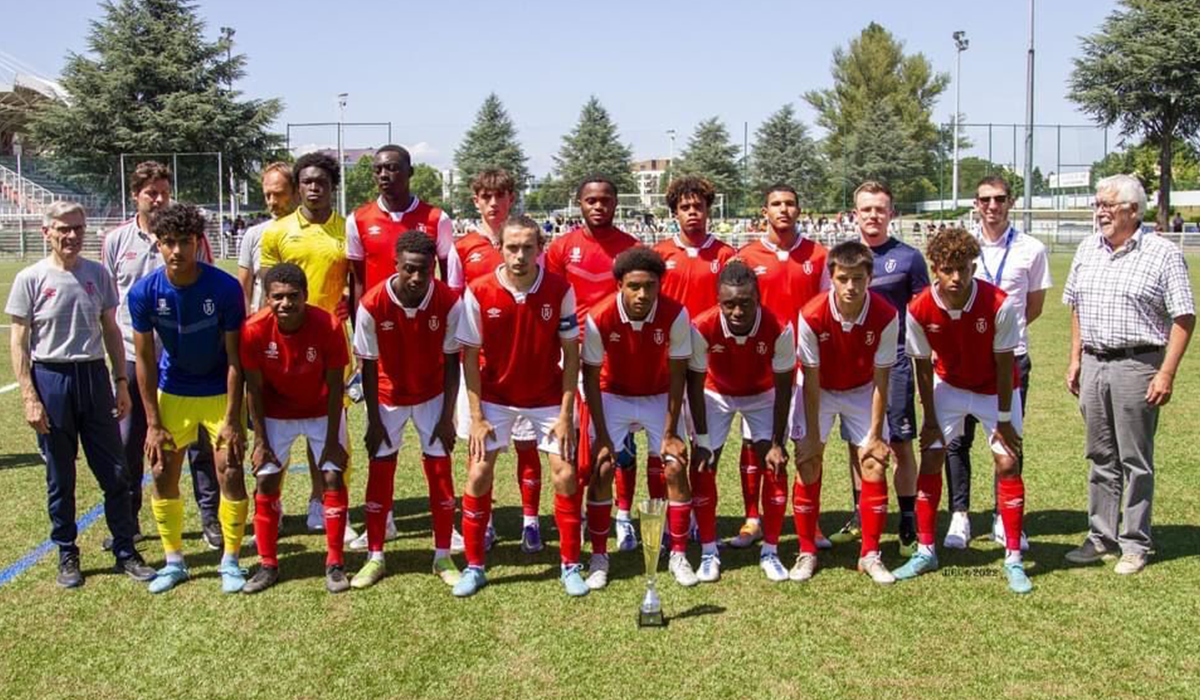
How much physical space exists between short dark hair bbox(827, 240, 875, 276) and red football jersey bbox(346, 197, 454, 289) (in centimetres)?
229

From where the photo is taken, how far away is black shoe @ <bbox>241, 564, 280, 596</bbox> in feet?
17.4

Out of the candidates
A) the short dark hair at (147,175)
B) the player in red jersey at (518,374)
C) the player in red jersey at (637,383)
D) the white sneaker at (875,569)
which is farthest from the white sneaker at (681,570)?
the short dark hair at (147,175)

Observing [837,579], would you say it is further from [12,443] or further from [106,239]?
[12,443]

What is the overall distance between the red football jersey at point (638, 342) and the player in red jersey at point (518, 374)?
0.12 meters

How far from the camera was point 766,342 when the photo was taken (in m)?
5.45

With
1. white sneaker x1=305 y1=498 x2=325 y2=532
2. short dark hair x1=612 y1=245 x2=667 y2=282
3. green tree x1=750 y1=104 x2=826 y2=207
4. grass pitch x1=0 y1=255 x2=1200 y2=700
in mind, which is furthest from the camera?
green tree x1=750 y1=104 x2=826 y2=207

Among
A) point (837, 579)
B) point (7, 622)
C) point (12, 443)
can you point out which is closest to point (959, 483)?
point (837, 579)

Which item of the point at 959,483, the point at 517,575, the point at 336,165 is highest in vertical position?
the point at 336,165

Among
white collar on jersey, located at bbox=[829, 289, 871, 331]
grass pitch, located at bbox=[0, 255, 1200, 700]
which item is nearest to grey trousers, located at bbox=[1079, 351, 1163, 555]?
grass pitch, located at bbox=[0, 255, 1200, 700]

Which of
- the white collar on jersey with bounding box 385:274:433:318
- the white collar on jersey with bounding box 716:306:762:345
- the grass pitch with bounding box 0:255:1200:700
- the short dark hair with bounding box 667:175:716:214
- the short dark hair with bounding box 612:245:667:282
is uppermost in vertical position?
the short dark hair with bounding box 667:175:716:214

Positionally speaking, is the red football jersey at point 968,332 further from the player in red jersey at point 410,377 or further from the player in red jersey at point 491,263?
the player in red jersey at point 410,377

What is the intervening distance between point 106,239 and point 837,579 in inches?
184

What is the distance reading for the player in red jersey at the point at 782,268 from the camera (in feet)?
19.3

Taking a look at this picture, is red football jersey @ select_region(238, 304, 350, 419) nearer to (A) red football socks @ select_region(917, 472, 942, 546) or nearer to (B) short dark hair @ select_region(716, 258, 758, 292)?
(B) short dark hair @ select_region(716, 258, 758, 292)
